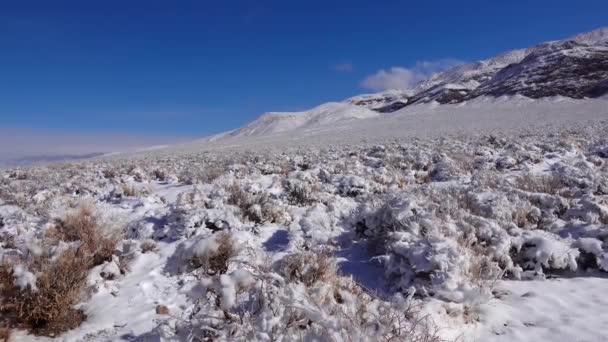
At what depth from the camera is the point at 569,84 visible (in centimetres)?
6475

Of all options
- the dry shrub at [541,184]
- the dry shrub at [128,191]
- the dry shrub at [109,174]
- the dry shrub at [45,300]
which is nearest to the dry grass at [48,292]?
the dry shrub at [45,300]

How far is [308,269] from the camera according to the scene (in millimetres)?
3855

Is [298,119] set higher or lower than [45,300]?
higher

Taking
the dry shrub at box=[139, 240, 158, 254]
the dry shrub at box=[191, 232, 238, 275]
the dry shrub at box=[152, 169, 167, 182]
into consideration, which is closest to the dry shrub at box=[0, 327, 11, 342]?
the dry shrub at box=[191, 232, 238, 275]

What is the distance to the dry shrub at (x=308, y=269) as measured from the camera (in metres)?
3.77

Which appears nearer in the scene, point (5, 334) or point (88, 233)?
point (5, 334)

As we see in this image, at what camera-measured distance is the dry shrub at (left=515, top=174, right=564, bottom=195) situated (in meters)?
7.50

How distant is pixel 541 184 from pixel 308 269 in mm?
5955

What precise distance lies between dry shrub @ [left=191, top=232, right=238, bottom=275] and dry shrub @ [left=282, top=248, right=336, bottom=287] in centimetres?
67

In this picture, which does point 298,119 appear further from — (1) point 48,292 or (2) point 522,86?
(1) point 48,292

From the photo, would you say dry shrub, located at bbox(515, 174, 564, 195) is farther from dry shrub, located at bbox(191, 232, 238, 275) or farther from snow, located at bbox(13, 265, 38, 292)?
snow, located at bbox(13, 265, 38, 292)

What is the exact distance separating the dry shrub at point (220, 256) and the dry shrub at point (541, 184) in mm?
5924

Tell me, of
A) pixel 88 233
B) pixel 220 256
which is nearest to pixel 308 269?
pixel 220 256

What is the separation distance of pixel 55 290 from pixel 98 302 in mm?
506
